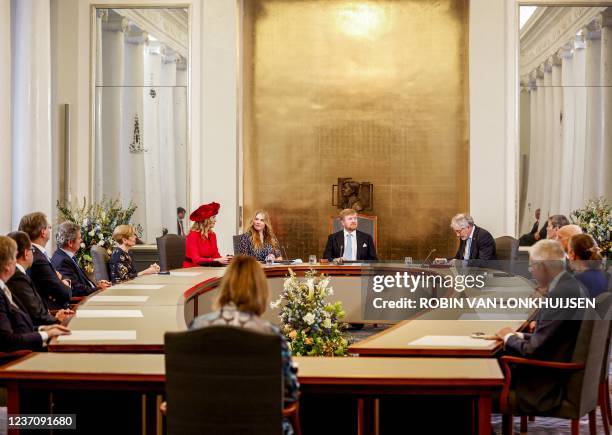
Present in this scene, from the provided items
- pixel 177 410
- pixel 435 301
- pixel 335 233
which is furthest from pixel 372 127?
pixel 177 410

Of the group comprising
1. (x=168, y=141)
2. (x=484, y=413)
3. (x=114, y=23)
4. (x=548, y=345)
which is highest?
(x=114, y=23)

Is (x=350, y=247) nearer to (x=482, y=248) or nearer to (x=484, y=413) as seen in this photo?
(x=482, y=248)

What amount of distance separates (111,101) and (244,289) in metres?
8.57

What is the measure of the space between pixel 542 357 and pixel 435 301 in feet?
11.4

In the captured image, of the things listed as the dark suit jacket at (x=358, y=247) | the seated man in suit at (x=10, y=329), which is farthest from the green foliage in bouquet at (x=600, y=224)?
the seated man in suit at (x=10, y=329)

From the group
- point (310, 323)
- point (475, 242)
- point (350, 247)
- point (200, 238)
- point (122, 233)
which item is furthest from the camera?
point (350, 247)

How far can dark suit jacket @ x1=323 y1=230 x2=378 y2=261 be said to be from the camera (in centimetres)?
867

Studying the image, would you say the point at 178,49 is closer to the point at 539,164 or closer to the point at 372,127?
the point at 372,127

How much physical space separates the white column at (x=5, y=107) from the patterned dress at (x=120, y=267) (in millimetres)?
2003

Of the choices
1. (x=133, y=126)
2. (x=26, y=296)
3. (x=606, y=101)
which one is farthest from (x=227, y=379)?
(x=606, y=101)

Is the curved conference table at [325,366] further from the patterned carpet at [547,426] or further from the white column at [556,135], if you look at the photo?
the white column at [556,135]

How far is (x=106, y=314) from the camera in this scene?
450 centimetres

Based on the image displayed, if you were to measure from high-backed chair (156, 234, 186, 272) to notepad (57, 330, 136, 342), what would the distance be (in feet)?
14.2

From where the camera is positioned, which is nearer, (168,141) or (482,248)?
Answer: (482,248)
